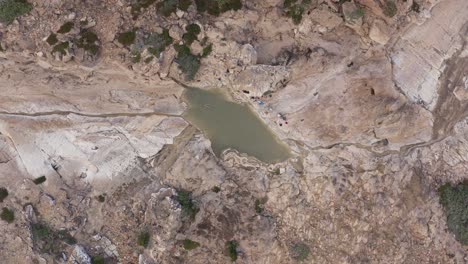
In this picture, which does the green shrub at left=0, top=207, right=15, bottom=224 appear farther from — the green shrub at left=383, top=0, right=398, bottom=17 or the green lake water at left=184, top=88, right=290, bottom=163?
the green shrub at left=383, top=0, right=398, bottom=17

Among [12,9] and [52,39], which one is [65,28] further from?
[12,9]

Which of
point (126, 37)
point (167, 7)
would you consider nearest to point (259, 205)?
point (126, 37)

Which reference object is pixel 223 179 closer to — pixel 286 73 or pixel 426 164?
pixel 286 73

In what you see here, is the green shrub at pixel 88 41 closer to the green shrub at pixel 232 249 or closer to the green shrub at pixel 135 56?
the green shrub at pixel 135 56

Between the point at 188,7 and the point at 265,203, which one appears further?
the point at 265,203

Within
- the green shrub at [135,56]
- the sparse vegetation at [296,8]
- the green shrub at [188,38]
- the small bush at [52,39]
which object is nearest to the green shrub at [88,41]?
the small bush at [52,39]

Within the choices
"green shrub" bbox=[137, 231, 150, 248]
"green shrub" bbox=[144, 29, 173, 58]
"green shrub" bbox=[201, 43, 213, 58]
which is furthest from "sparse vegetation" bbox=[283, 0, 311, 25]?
"green shrub" bbox=[137, 231, 150, 248]

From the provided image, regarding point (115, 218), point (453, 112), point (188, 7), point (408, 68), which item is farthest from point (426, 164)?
point (115, 218)
